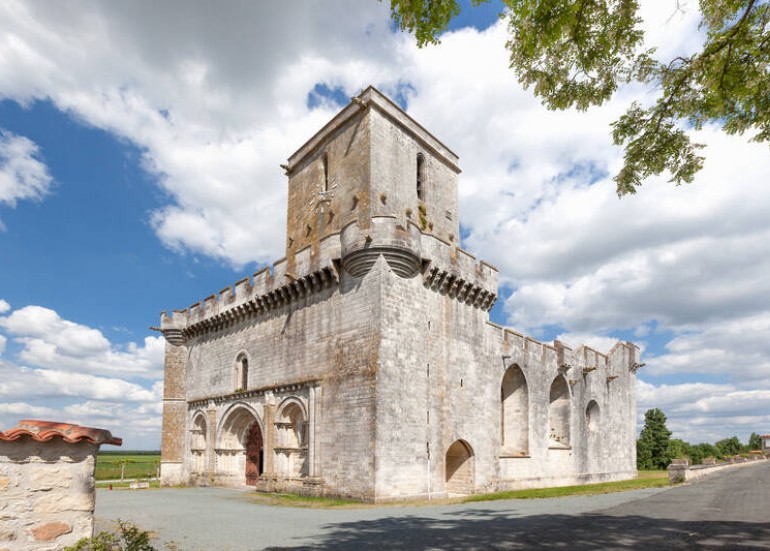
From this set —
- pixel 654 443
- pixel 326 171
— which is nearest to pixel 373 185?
pixel 326 171

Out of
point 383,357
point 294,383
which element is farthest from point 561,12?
point 294,383

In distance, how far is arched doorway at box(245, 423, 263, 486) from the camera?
22.9 metres

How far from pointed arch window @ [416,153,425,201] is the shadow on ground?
1328 cm

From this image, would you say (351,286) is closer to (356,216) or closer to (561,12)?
(356,216)

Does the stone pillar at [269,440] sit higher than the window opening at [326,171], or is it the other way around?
the window opening at [326,171]

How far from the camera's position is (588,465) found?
2722cm

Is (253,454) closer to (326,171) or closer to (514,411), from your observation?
(514,411)

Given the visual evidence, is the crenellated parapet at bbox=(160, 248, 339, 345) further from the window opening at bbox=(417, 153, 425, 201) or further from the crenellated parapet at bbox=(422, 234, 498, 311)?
the window opening at bbox=(417, 153, 425, 201)

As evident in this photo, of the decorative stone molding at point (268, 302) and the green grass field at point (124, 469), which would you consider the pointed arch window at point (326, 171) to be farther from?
the green grass field at point (124, 469)

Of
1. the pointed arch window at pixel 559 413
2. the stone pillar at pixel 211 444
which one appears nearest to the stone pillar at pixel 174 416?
the stone pillar at pixel 211 444

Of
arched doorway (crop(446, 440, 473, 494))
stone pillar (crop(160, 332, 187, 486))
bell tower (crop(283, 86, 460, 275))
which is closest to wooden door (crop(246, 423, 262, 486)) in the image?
stone pillar (crop(160, 332, 187, 486))

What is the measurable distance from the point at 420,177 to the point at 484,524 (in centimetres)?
1446

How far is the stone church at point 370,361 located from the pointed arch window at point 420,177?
63 millimetres

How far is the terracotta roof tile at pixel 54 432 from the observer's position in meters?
5.02
